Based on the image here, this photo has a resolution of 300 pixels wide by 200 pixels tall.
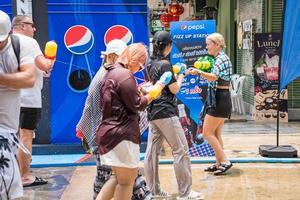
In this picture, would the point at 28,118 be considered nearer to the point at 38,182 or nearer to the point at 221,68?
the point at 38,182

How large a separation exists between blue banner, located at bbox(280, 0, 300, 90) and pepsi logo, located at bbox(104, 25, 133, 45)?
7.39ft

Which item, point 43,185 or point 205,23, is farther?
point 205,23

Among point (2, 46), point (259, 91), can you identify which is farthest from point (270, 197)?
point (259, 91)

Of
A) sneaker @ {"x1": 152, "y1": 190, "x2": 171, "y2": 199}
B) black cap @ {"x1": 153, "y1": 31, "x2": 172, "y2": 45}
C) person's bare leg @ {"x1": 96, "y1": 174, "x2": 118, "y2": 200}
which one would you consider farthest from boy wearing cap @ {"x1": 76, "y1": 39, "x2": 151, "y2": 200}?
sneaker @ {"x1": 152, "y1": 190, "x2": 171, "y2": 199}

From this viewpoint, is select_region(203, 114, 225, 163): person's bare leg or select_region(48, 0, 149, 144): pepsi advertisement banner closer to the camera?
select_region(203, 114, 225, 163): person's bare leg

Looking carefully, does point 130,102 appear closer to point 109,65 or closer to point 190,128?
point 109,65

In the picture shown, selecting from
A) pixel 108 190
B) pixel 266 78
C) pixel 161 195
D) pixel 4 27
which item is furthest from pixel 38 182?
pixel 266 78

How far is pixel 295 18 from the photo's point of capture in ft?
23.5

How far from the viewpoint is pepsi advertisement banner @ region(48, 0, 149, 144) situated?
744cm

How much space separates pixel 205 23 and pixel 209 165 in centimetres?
194

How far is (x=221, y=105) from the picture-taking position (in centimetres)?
611

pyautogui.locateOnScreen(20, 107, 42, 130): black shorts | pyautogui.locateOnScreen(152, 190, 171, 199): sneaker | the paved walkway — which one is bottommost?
the paved walkway

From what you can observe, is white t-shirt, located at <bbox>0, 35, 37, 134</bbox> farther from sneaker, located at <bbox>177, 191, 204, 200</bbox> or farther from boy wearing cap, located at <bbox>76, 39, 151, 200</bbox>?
sneaker, located at <bbox>177, 191, 204, 200</bbox>

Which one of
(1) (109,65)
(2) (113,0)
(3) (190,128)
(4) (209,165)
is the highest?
(2) (113,0)
